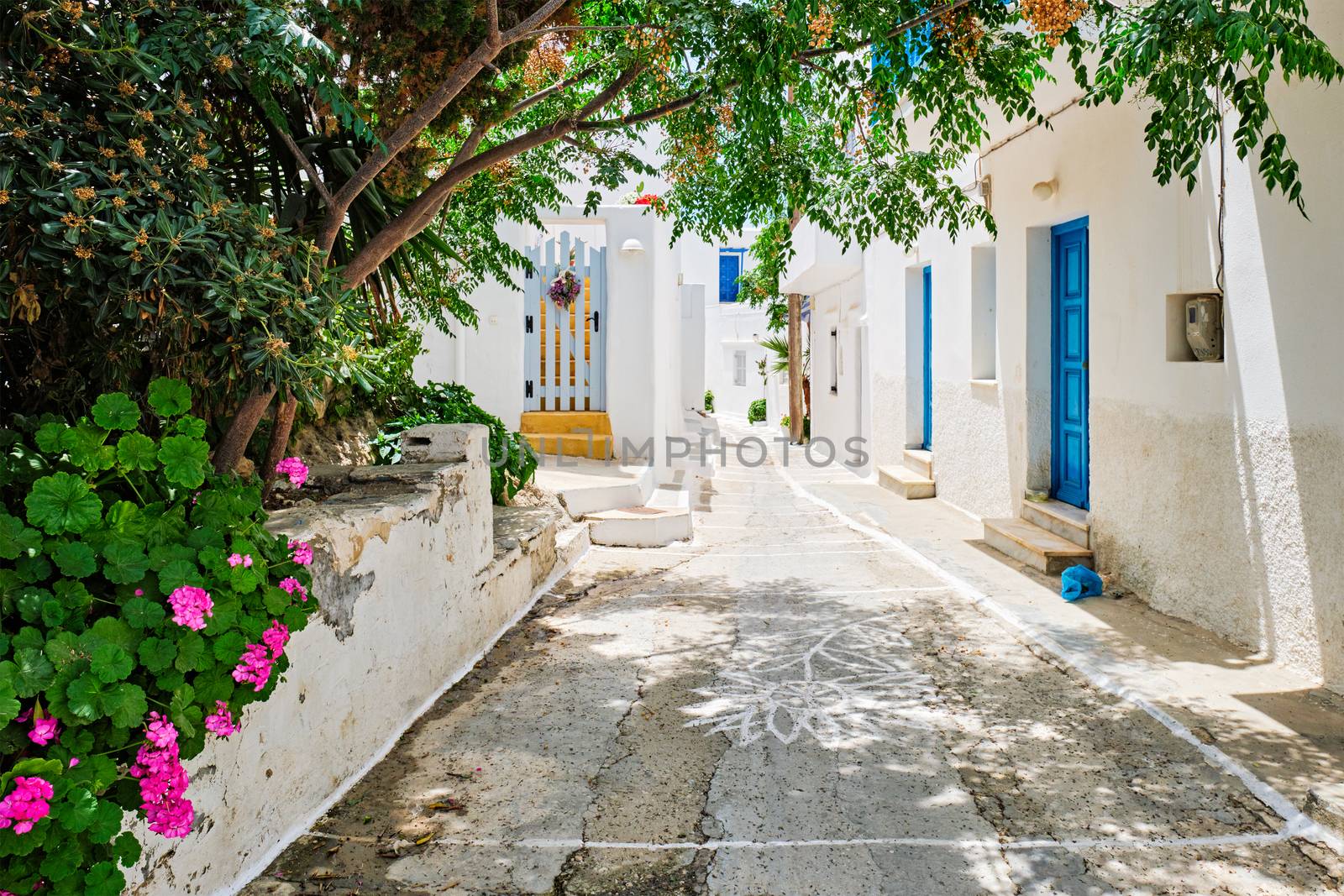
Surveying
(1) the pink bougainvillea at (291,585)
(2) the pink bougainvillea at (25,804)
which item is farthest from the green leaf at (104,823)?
(1) the pink bougainvillea at (291,585)

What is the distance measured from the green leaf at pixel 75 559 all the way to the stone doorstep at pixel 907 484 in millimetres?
9472

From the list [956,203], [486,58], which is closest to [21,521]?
[486,58]

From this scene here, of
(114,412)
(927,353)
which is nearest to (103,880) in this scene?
(114,412)

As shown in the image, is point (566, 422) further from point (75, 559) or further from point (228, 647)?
point (75, 559)

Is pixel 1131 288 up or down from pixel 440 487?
up

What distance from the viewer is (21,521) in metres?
2.39

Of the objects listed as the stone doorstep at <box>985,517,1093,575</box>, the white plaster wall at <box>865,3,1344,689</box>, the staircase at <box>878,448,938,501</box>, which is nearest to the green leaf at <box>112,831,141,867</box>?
the white plaster wall at <box>865,3,1344,689</box>

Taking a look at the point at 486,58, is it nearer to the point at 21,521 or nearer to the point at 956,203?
the point at 21,521

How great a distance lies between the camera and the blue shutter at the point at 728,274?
37219 millimetres

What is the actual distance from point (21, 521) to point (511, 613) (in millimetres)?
4019

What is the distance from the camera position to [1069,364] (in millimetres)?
8031

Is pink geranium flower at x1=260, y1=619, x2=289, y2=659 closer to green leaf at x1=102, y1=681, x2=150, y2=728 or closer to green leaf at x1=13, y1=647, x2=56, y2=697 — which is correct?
green leaf at x1=102, y1=681, x2=150, y2=728

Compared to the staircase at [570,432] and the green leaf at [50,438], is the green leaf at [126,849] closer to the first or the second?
the green leaf at [50,438]

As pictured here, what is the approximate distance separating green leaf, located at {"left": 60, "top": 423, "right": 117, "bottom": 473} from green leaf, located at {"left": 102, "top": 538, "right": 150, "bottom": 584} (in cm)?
26
